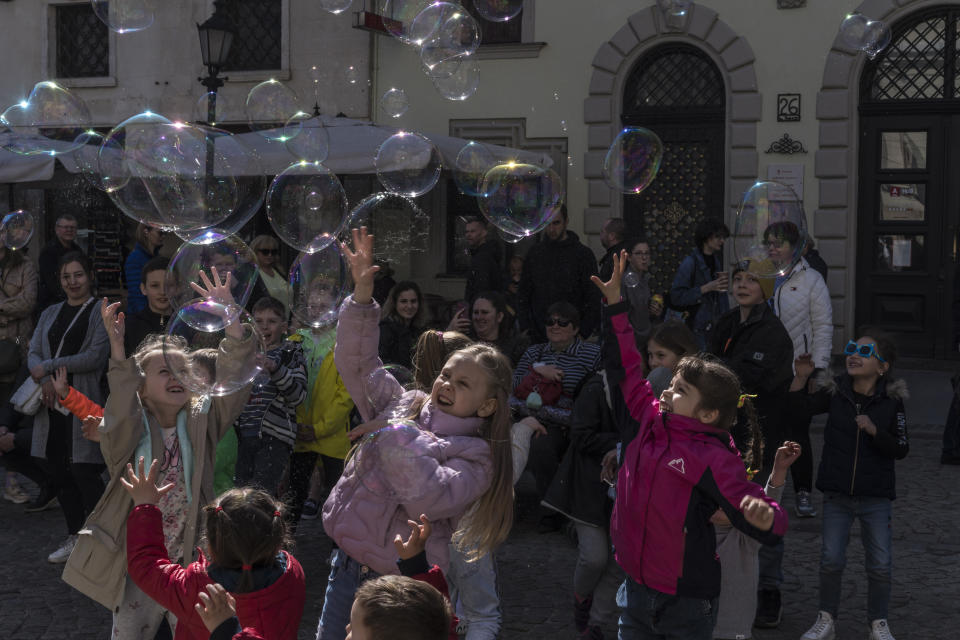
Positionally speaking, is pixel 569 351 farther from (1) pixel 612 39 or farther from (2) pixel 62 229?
(1) pixel 612 39

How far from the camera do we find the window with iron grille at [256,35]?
15.7m

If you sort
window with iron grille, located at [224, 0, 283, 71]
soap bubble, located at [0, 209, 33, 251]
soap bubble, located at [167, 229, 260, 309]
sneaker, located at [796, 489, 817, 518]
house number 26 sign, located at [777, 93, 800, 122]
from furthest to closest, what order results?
window with iron grille, located at [224, 0, 283, 71] < house number 26 sign, located at [777, 93, 800, 122] < soap bubble, located at [0, 209, 33, 251] < sneaker, located at [796, 489, 817, 518] < soap bubble, located at [167, 229, 260, 309]

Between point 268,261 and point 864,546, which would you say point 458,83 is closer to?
point 268,261

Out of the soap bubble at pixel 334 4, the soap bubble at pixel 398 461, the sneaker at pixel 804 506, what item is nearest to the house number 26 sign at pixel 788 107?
the soap bubble at pixel 334 4

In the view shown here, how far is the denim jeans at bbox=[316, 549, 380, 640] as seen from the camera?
3506 mm

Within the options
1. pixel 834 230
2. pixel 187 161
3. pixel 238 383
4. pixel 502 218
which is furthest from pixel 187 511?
pixel 834 230

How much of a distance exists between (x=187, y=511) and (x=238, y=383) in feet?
1.62

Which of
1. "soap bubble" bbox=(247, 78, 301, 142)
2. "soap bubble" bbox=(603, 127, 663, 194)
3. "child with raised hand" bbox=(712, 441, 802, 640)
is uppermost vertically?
"soap bubble" bbox=(247, 78, 301, 142)

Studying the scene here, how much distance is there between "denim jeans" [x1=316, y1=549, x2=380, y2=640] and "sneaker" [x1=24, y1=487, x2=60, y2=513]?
14.9 ft

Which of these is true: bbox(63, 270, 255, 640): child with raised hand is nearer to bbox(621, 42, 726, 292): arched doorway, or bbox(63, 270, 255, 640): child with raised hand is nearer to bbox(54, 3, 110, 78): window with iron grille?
bbox(621, 42, 726, 292): arched doorway

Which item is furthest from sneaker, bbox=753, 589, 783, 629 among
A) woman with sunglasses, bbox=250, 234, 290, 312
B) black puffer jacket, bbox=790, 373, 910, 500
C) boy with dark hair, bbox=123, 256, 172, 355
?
woman with sunglasses, bbox=250, 234, 290, 312

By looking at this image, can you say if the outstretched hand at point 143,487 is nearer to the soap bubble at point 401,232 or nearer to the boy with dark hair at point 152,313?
the boy with dark hair at point 152,313

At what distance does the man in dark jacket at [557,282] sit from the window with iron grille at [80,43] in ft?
32.3

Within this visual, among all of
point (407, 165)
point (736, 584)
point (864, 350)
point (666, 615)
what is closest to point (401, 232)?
point (407, 165)
